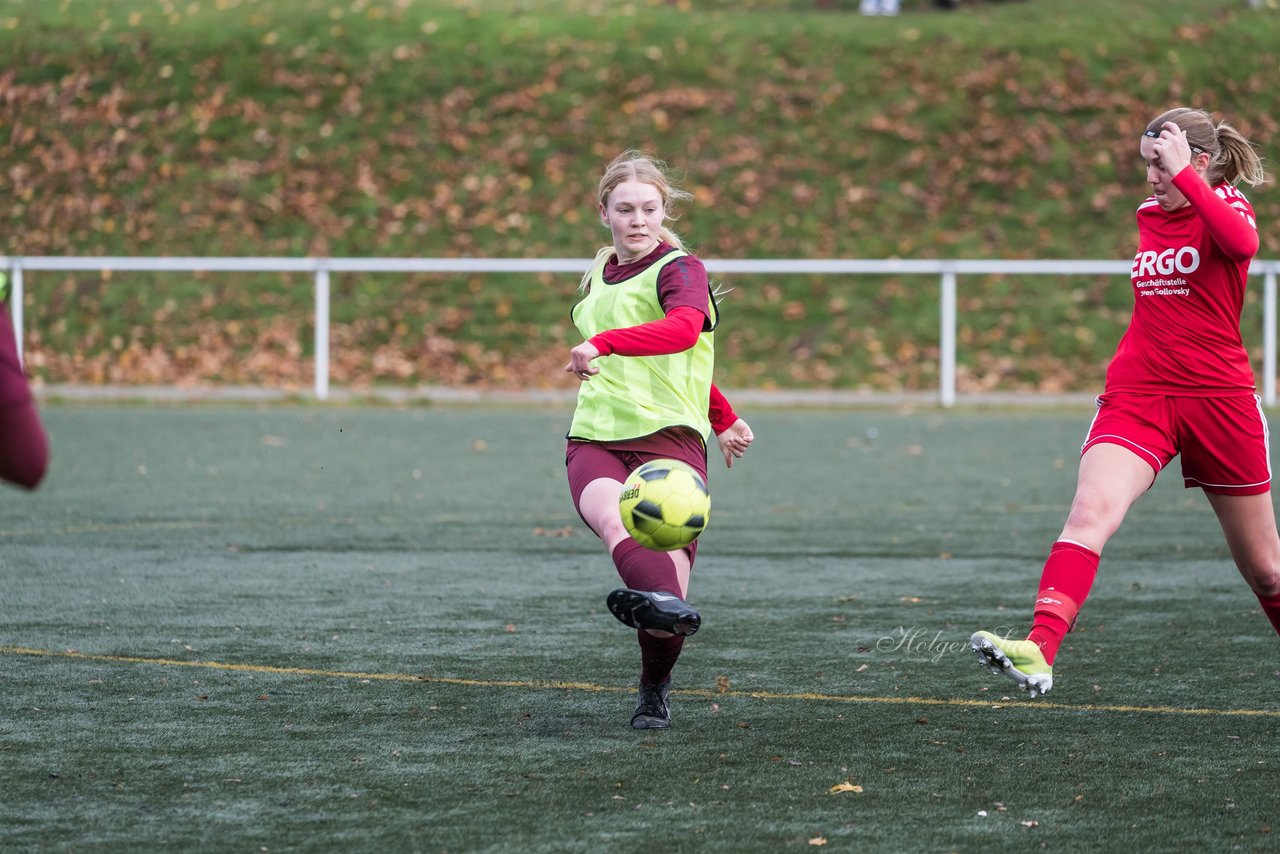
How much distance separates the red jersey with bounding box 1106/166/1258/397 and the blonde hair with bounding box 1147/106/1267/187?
87mm

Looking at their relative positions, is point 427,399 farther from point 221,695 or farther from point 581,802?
point 581,802

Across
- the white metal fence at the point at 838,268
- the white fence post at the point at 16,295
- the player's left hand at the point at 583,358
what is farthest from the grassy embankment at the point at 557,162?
the player's left hand at the point at 583,358

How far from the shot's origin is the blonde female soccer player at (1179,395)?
4949 mm

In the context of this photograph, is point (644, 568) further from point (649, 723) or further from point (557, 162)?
point (557, 162)

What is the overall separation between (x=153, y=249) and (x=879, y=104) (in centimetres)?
994

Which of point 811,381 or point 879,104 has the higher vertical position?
point 879,104

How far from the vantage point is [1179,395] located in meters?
5.02

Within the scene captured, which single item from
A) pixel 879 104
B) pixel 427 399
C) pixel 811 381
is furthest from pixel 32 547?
pixel 879 104

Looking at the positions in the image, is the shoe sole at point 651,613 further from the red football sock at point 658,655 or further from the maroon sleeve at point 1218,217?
the maroon sleeve at point 1218,217

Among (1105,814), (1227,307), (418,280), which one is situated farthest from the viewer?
(418,280)

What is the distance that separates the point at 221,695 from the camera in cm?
548

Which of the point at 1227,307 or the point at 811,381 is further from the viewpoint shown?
the point at 811,381

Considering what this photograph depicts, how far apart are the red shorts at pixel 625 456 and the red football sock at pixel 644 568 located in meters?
0.27

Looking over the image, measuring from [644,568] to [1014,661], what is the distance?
1.06m
